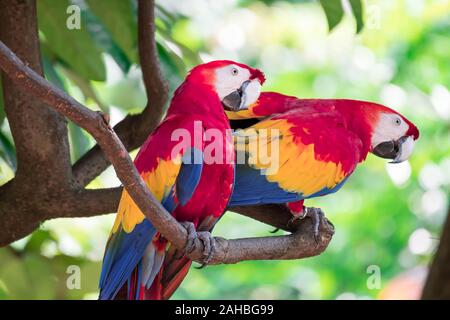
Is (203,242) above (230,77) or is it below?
below

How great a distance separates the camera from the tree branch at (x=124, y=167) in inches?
29.5

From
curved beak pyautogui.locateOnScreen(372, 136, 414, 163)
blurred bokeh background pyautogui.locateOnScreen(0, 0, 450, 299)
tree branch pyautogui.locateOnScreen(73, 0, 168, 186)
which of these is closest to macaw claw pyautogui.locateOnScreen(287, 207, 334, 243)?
curved beak pyautogui.locateOnScreen(372, 136, 414, 163)

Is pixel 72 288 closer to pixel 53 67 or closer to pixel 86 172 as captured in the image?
pixel 86 172

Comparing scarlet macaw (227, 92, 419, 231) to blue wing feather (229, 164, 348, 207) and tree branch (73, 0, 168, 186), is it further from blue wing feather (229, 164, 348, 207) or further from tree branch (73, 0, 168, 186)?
tree branch (73, 0, 168, 186)

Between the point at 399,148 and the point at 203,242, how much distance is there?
0.31 m

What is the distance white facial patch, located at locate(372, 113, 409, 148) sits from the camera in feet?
3.47

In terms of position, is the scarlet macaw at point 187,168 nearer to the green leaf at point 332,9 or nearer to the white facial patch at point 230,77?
the white facial patch at point 230,77

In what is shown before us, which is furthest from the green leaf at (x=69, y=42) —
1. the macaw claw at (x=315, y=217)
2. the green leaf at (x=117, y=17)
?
the macaw claw at (x=315, y=217)

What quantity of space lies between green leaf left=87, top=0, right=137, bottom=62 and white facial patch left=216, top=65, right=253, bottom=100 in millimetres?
343

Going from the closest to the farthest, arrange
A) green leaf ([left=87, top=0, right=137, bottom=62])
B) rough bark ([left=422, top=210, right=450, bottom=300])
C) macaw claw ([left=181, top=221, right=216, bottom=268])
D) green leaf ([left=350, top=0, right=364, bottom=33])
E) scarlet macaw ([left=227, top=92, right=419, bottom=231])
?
1. rough bark ([left=422, top=210, right=450, bottom=300])
2. macaw claw ([left=181, top=221, right=216, bottom=268])
3. scarlet macaw ([left=227, top=92, right=419, bottom=231])
4. green leaf ([left=350, top=0, right=364, bottom=33])
5. green leaf ([left=87, top=0, right=137, bottom=62])

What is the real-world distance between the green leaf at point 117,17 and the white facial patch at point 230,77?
34 cm

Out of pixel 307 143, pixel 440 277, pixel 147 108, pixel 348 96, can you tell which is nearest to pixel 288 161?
pixel 307 143

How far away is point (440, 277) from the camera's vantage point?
28.5 inches

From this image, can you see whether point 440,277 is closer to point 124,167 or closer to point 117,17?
point 124,167
